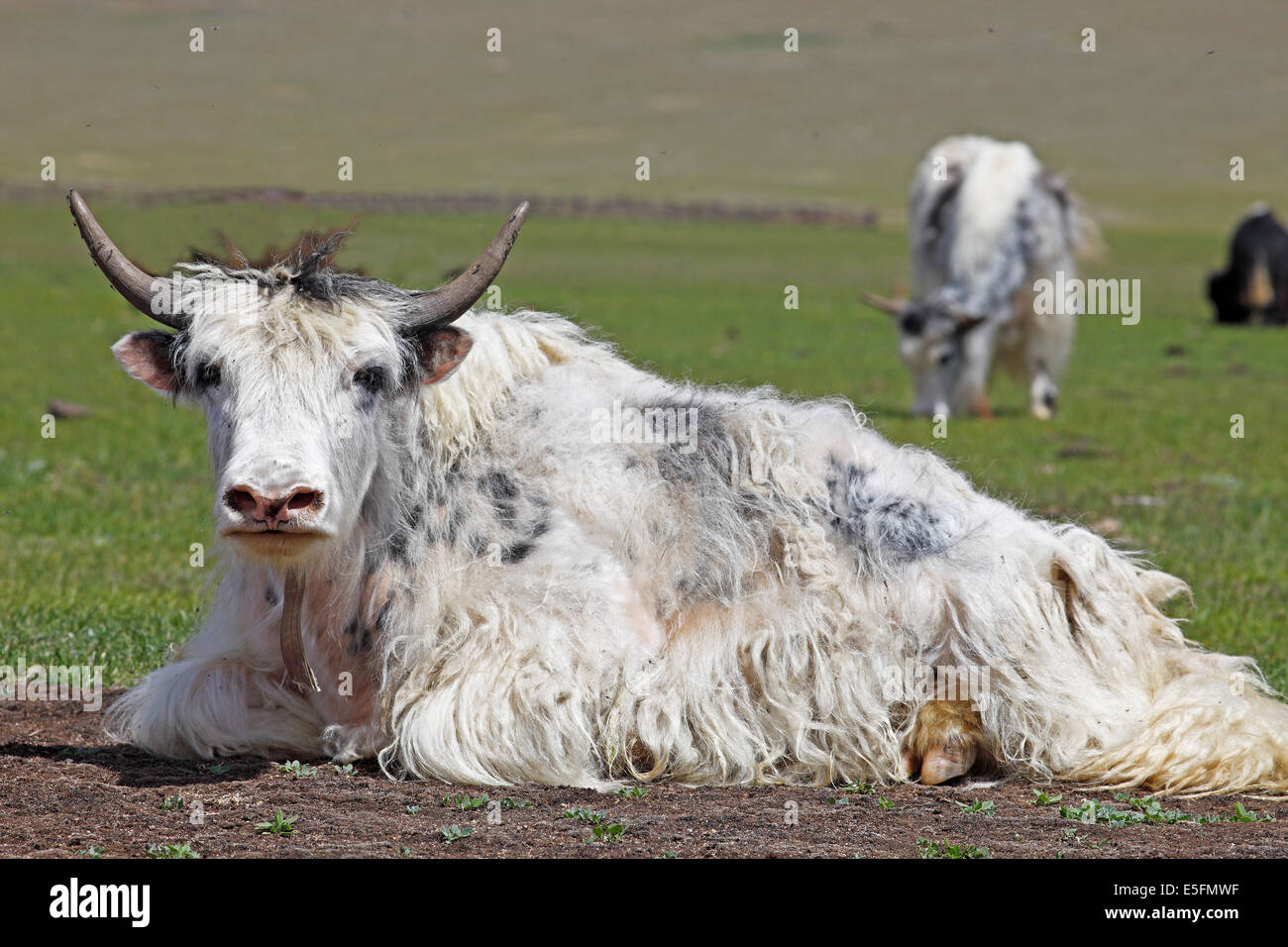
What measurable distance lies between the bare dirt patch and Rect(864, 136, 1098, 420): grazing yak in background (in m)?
11.2

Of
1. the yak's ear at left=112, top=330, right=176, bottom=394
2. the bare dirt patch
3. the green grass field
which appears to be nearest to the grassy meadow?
the green grass field

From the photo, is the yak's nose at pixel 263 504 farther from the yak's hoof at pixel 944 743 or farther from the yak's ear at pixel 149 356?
the yak's hoof at pixel 944 743

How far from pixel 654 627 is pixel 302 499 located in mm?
1256

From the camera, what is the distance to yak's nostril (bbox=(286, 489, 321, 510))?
4.01m

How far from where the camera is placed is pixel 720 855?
12.1 feet

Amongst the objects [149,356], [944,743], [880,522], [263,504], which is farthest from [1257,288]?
[263,504]

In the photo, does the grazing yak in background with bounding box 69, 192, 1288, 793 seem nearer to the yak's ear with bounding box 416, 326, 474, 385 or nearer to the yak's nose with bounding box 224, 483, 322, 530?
the yak's ear with bounding box 416, 326, 474, 385

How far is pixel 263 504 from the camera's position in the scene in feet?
13.0

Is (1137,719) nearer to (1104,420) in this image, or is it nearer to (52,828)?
(52,828)

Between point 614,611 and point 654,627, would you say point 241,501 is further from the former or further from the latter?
point 654,627

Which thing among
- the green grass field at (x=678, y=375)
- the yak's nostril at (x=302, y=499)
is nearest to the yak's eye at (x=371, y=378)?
the yak's nostril at (x=302, y=499)

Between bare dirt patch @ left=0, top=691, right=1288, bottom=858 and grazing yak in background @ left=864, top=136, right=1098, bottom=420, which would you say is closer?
bare dirt patch @ left=0, top=691, right=1288, bottom=858
